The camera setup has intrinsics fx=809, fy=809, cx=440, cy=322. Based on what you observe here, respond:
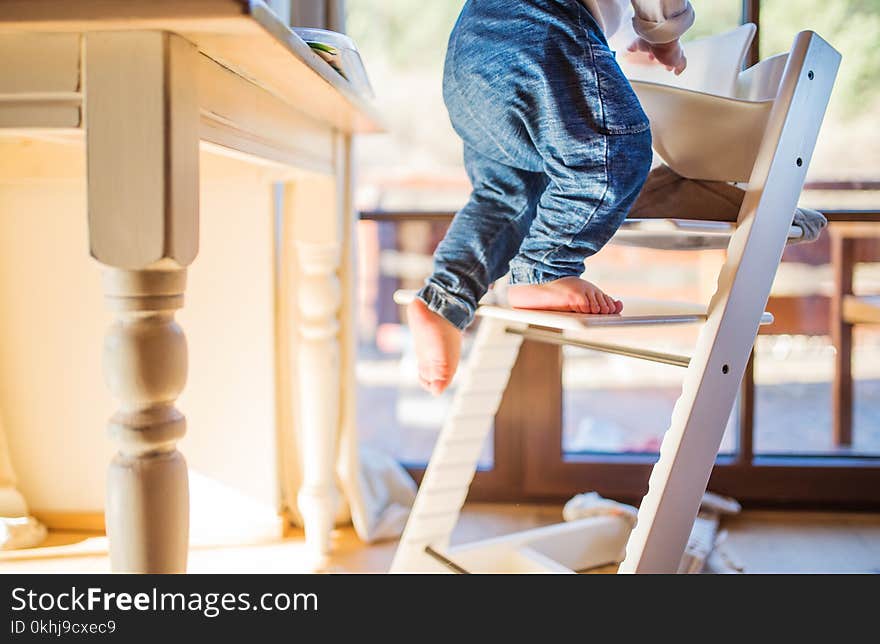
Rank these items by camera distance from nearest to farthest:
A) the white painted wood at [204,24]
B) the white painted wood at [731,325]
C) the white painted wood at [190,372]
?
the white painted wood at [204,24], the white painted wood at [731,325], the white painted wood at [190,372]

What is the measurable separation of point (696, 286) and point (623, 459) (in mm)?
363

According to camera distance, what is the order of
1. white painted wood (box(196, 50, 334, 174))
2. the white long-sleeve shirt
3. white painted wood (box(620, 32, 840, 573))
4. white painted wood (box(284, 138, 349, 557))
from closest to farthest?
white painted wood (box(196, 50, 334, 174)) < white painted wood (box(620, 32, 840, 573)) < the white long-sleeve shirt < white painted wood (box(284, 138, 349, 557))

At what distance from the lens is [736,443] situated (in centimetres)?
152

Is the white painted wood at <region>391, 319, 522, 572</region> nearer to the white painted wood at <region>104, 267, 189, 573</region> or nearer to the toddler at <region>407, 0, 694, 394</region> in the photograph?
the toddler at <region>407, 0, 694, 394</region>

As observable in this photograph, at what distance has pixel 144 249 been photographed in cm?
64

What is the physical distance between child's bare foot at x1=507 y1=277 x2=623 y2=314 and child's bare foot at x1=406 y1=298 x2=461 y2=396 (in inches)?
3.8

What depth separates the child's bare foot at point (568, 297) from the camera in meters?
0.90

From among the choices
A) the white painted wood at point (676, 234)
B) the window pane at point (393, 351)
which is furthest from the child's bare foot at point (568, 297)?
the window pane at point (393, 351)

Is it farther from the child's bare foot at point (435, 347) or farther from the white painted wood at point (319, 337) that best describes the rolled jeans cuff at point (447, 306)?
the white painted wood at point (319, 337)

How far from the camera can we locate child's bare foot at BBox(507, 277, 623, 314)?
2.95ft

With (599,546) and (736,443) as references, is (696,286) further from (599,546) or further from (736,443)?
(599,546)

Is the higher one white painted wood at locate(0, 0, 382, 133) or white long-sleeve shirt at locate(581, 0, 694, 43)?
white long-sleeve shirt at locate(581, 0, 694, 43)

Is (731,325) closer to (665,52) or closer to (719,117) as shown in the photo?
(719,117)

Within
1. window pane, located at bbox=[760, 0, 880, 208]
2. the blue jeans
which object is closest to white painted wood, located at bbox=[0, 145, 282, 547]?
the blue jeans
